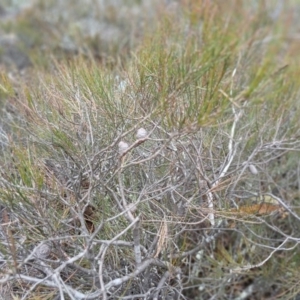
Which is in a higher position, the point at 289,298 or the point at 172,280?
the point at 172,280

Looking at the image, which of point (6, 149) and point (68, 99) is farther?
point (6, 149)

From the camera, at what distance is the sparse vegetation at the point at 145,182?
4.81 feet

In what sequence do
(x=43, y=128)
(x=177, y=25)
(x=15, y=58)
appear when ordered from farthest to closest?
(x=15, y=58)
(x=177, y=25)
(x=43, y=128)

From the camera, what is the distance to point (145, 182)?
1.74 meters

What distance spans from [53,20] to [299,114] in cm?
268

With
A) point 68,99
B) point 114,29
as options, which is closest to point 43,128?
point 68,99

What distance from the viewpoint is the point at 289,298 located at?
1.90 m

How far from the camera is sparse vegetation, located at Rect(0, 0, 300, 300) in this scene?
4.81ft

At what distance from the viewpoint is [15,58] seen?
12.5ft

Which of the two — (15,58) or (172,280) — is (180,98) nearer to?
(172,280)

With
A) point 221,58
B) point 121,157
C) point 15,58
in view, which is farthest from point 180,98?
point 15,58

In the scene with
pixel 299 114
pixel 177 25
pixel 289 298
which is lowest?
pixel 289 298

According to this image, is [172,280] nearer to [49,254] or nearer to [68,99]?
[49,254]

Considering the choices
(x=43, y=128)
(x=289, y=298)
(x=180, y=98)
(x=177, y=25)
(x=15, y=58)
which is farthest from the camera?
(x=15, y=58)
